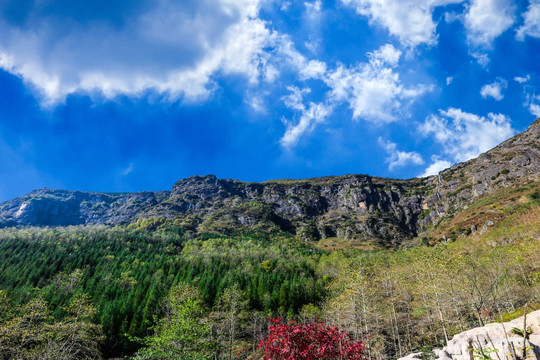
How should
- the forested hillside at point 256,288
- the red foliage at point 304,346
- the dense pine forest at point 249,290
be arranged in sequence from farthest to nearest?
the dense pine forest at point 249,290
the forested hillside at point 256,288
the red foliage at point 304,346

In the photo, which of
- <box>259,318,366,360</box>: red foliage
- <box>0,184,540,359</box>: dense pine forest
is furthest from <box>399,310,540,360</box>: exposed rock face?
<box>259,318,366,360</box>: red foliage

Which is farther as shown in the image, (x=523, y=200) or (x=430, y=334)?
(x=523, y=200)

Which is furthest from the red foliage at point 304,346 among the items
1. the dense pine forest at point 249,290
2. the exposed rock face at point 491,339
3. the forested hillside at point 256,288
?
the exposed rock face at point 491,339

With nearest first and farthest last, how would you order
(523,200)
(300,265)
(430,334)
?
1. (430,334)
2. (300,265)
3. (523,200)

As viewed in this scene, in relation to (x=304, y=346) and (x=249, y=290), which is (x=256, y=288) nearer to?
(x=249, y=290)

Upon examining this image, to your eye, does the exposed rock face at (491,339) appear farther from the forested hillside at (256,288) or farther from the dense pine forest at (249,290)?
the forested hillside at (256,288)

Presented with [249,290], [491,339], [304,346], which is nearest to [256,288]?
[249,290]

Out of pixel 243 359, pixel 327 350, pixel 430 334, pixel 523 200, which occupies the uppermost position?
pixel 523 200

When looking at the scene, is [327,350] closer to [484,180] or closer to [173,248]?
[173,248]

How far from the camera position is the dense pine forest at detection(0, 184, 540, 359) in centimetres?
2881

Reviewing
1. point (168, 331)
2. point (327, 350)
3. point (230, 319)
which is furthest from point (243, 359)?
point (327, 350)

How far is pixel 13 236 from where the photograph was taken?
118 metres

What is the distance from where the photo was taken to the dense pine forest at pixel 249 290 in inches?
1134

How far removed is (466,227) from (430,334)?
100 meters
